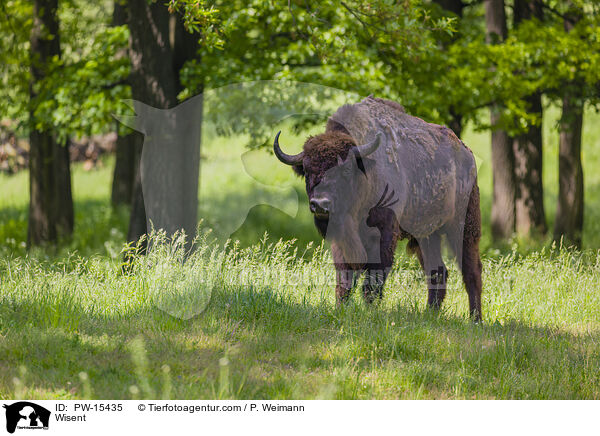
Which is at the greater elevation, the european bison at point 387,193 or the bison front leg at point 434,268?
the european bison at point 387,193

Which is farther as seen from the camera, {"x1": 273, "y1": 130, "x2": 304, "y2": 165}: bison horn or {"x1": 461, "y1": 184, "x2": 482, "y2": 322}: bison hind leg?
{"x1": 461, "y1": 184, "x2": 482, "y2": 322}: bison hind leg

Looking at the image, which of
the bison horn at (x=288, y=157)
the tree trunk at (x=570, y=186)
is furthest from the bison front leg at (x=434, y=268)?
the tree trunk at (x=570, y=186)

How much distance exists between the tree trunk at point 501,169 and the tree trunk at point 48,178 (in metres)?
8.27

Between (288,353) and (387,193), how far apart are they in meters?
2.22

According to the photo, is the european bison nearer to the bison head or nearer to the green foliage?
the bison head

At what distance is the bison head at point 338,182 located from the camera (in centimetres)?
644

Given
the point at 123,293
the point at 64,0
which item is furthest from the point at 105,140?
the point at 123,293

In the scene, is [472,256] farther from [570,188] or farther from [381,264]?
[570,188]

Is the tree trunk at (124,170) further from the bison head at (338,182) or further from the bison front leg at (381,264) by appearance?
the bison front leg at (381,264)

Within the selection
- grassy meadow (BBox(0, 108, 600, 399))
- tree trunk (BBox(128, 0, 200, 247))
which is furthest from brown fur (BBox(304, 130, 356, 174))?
tree trunk (BBox(128, 0, 200, 247))

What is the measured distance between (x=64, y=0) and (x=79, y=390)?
10914mm

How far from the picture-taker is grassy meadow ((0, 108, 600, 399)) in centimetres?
509

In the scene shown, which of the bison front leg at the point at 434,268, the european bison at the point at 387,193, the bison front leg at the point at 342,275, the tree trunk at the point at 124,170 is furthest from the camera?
the tree trunk at the point at 124,170

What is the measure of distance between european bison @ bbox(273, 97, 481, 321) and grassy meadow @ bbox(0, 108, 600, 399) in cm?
40
